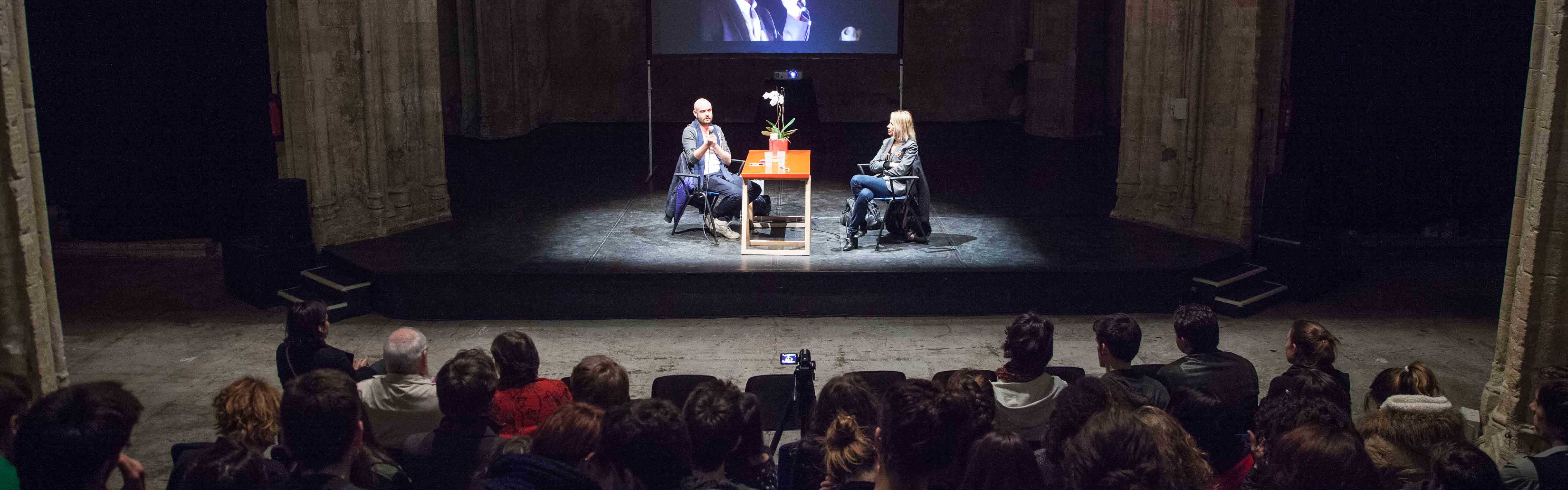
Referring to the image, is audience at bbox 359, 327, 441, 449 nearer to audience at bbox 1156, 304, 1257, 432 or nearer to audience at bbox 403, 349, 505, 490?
audience at bbox 403, 349, 505, 490

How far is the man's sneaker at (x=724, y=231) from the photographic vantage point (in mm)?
8383

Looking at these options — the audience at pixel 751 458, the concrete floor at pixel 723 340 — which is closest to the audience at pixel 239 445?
the audience at pixel 751 458

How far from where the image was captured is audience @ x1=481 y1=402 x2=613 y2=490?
2865mm

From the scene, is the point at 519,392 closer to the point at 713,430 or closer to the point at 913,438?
the point at 713,430

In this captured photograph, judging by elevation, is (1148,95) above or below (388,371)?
above

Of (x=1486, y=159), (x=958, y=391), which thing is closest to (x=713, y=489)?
(x=958, y=391)

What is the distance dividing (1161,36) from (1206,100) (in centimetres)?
57

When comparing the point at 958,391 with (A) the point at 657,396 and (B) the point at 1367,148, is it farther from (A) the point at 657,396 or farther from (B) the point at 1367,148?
(B) the point at 1367,148

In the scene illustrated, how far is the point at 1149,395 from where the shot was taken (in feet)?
12.5

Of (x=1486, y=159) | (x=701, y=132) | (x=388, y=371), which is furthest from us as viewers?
(x=1486, y=159)

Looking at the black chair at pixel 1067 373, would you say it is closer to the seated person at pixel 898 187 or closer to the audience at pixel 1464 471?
the audience at pixel 1464 471

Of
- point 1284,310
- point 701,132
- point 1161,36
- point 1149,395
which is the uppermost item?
point 1161,36

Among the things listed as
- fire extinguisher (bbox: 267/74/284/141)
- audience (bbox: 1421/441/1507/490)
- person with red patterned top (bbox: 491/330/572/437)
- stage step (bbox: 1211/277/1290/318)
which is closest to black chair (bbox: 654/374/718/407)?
person with red patterned top (bbox: 491/330/572/437)

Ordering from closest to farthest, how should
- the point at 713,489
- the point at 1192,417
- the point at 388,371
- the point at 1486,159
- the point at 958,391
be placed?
1. the point at 713,489
2. the point at 958,391
3. the point at 1192,417
4. the point at 388,371
5. the point at 1486,159
